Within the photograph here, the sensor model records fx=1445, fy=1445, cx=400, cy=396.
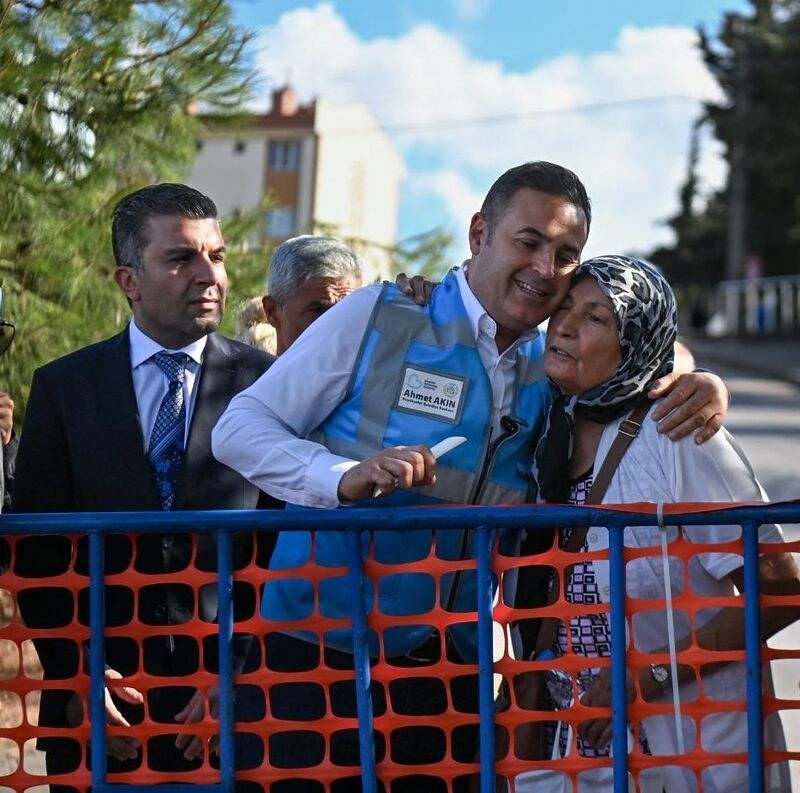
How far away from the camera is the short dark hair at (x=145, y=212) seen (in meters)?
3.75

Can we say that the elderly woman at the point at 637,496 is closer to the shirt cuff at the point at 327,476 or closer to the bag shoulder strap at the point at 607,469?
the bag shoulder strap at the point at 607,469

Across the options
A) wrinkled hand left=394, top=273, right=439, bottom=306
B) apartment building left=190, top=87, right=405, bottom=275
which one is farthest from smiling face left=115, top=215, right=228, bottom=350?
apartment building left=190, top=87, right=405, bottom=275

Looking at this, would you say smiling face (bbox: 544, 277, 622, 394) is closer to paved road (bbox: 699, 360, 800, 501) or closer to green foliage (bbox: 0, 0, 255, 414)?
green foliage (bbox: 0, 0, 255, 414)

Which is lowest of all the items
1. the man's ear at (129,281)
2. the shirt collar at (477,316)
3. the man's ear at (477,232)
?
the shirt collar at (477,316)

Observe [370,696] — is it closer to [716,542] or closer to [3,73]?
[716,542]

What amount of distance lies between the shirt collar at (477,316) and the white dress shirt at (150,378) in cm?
76

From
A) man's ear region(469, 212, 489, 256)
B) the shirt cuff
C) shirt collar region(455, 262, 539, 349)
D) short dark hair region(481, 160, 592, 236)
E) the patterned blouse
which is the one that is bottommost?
the patterned blouse

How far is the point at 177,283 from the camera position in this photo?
3.67 m

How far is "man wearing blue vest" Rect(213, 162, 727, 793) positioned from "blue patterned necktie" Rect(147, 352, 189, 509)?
0.41 m

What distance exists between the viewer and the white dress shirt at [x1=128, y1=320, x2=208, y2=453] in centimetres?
359

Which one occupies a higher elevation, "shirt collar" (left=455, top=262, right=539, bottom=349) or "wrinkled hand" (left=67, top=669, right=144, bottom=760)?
"shirt collar" (left=455, top=262, right=539, bottom=349)

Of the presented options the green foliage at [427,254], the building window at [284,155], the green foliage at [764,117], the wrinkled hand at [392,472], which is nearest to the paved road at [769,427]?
the green foliage at [427,254]

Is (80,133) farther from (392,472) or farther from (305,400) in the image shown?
(392,472)

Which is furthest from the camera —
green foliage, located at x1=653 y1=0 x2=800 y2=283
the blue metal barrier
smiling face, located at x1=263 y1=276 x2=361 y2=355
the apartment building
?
the apartment building
